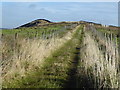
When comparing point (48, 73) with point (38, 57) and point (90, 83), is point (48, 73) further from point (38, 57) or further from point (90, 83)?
point (90, 83)

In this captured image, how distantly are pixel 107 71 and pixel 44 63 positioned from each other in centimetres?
508

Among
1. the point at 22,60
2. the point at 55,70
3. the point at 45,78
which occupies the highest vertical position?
the point at 22,60

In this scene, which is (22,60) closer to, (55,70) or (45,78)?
(45,78)

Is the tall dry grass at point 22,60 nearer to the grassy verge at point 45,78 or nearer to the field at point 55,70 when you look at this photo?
the field at point 55,70

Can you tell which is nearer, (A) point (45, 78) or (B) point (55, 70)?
(A) point (45, 78)

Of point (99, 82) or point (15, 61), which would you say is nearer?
point (99, 82)

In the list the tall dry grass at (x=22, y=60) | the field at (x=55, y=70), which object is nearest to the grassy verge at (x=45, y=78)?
the field at (x=55, y=70)

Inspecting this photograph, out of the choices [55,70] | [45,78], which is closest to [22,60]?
[45,78]

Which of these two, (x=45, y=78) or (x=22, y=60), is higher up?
(x=22, y=60)

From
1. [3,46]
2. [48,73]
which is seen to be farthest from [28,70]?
[3,46]

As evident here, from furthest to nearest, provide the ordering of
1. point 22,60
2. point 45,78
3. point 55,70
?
point 55,70 → point 22,60 → point 45,78

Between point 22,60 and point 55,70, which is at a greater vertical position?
point 22,60

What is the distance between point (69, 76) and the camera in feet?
29.5

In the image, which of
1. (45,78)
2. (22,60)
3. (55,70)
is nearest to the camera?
(45,78)
